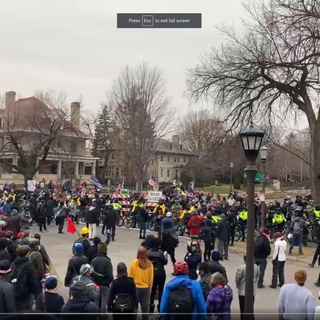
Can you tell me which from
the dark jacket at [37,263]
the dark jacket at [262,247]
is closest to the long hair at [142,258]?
the dark jacket at [37,263]

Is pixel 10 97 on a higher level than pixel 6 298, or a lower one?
higher

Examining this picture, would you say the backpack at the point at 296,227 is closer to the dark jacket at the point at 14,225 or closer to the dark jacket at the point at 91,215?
the dark jacket at the point at 91,215

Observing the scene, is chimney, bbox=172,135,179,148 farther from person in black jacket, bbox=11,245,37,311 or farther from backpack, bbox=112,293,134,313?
backpack, bbox=112,293,134,313

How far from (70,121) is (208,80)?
92.0ft

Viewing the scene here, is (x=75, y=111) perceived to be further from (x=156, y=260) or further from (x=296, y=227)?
(x=156, y=260)

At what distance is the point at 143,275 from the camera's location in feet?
26.2

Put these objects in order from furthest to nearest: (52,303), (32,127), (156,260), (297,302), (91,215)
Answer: (32,127) < (91,215) < (156,260) < (297,302) < (52,303)

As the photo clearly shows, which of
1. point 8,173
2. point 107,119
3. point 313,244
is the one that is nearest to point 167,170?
point 107,119

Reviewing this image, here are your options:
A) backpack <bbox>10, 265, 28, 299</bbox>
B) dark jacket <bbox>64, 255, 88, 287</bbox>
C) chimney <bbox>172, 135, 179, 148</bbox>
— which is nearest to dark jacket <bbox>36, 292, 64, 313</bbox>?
backpack <bbox>10, 265, 28, 299</bbox>

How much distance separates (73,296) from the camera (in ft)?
18.2

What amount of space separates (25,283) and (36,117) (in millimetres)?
42413

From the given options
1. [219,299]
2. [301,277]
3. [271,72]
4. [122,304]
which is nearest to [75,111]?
[271,72]

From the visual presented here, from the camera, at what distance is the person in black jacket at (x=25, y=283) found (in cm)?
744

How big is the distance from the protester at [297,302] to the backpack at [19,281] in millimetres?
4130
